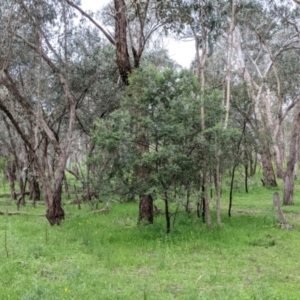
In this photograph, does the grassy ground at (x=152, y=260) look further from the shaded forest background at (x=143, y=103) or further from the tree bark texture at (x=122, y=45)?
the tree bark texture at (x=122, y=45)

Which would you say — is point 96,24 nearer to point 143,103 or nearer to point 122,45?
point 122,45

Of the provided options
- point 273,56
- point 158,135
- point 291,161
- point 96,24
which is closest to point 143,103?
point 158,135

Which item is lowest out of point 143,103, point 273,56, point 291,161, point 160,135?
point 291,161

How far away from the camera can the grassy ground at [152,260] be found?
6.23m

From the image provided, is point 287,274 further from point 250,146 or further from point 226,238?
point 250,146

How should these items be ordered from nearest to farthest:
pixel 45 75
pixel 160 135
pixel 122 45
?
pixel 160 135 < pixel 122 45 < pixel 45 75

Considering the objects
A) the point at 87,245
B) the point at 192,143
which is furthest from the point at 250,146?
the point at 87,245

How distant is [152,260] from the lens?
27.0 ft

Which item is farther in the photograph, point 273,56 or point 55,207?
point 273,56

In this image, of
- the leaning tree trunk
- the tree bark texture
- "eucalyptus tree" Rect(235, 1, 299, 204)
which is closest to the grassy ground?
the leaning tree trunk

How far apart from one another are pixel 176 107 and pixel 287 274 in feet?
14.0

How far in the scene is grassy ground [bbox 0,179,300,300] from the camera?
6230mm

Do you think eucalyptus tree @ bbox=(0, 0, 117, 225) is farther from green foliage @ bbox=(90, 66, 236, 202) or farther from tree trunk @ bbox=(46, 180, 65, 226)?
green foliage @ bbox=(90, 66, 236, 202)

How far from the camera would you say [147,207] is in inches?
468
